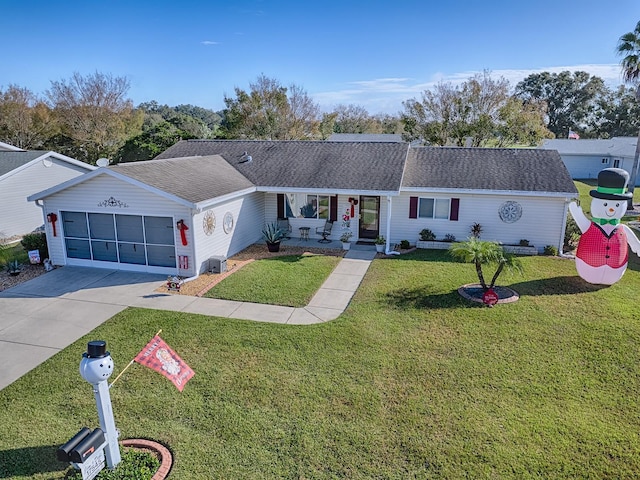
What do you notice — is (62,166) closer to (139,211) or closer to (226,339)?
(139,211)

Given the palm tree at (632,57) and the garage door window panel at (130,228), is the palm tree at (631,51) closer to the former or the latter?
the palm tree at (632,57)

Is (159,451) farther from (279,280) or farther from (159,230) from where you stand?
(159,230)

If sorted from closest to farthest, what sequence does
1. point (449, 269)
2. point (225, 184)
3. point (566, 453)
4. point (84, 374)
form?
point (84, 374)
point (566, 453)
point (449, 269)
point (225, 184)

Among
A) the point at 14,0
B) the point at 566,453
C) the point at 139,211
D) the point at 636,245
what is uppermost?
the point at 14,0

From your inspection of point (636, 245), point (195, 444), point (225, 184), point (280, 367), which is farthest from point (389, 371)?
point (225, 184)

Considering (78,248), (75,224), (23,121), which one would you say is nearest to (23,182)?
(75,224)

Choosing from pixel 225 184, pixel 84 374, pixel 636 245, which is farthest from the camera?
pixel 225 184

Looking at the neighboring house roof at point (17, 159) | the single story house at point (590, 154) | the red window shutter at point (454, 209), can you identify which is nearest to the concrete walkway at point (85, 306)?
the red window shutter at point (454, 209)
